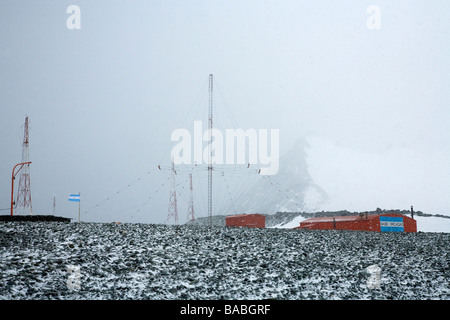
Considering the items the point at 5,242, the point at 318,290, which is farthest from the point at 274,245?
the point at 5,242

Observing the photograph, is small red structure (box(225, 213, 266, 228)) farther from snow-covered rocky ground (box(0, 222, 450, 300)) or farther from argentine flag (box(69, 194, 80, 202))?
snow-covered rocky ground (box(0, 222, 450, 300))

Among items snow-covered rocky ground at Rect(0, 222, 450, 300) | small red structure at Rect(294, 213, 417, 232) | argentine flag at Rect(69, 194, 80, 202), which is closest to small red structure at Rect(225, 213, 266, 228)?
small red structure at Rect(294, 213, 417, 232)

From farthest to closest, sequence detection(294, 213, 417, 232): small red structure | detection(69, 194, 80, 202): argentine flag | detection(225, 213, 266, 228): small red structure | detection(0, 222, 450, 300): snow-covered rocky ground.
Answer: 1. detection(225, 213, 266, 228): small red structure
2. detection(294, 213, 417, 232): small red structure
3. detection(69, 194, 80, 202): argentine flag
4. detection(0, 222, 450, 300): snow-covered rocky ground

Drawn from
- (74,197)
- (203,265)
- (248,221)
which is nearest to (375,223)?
(248,221)

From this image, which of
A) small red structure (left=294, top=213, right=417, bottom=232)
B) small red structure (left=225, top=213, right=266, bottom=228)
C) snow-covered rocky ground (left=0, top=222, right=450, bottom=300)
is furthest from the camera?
small red structure (left=225, top=213, right=266, bottom=228)

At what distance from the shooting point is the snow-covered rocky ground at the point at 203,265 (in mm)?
12750

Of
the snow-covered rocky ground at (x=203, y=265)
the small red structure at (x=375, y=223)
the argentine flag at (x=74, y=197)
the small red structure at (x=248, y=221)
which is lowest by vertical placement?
the small red structure at (x=248, y=221)

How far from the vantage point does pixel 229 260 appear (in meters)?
15.6

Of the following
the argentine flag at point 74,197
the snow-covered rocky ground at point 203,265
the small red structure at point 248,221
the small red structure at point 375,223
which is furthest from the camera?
the small red structure at point 248,221

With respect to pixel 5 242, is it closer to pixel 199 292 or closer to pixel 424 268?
pixel 199 292

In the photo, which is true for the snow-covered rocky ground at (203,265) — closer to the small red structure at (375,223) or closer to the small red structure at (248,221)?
the small red structure at (375,223)

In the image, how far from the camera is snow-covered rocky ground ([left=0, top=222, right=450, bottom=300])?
502 inches

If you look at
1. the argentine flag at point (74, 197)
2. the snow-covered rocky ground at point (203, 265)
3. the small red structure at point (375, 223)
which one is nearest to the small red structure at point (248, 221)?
the small red structure at point (375, 223)
